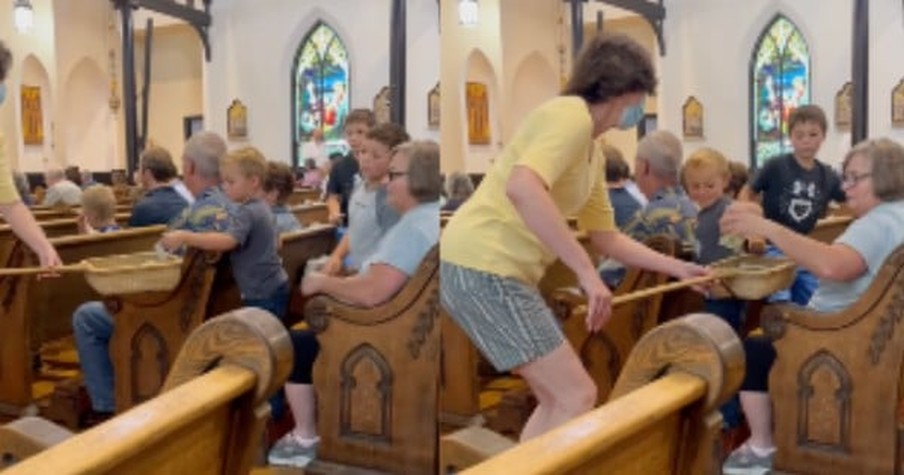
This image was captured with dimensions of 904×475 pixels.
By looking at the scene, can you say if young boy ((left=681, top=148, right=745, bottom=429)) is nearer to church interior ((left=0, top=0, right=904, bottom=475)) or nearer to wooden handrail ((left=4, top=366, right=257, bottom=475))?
church interior ((left=0, top=0, right=904, bottom=475))

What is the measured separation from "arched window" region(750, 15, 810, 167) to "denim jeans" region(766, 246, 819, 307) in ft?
0.85

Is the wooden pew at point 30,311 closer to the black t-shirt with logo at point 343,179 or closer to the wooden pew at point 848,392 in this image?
the black t-shirt with logo at point 343,179

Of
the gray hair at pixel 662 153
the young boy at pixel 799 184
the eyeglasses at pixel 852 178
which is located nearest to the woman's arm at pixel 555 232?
the gray hair at pixel 662 153

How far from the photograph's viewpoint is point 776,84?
250 centimetres

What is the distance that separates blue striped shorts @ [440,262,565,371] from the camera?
1566 millimetres

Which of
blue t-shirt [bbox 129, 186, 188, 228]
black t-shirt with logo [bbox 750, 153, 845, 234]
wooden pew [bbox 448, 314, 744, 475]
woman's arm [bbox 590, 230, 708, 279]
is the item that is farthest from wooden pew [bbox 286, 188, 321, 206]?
black t-shirt with logo [bbox 750, 153, 845, 234]

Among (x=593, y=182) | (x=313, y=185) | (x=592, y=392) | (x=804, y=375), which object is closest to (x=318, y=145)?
(x=313, y=185)

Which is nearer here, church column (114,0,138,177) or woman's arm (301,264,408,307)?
church column (114,0,138,177)

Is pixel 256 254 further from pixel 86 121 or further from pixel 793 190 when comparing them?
pixel 793 190

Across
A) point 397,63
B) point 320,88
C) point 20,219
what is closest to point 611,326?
point 397,63

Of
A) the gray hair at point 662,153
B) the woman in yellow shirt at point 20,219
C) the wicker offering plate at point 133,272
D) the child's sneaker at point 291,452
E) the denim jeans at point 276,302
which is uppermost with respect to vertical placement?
the gray hair at point 662,153

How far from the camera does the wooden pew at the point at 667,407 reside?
43.7 inches

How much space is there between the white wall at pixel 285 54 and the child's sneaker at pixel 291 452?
0.48m

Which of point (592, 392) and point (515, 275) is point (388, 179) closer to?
point (515, 275)
